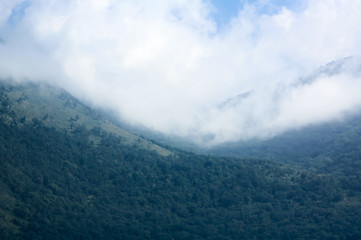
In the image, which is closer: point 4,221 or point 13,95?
point 4,221

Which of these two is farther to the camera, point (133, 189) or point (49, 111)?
point (49, 111)

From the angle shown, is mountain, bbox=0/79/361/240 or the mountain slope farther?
the mountain slope

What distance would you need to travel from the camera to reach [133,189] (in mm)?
147375

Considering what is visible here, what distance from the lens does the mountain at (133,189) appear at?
4601 inches

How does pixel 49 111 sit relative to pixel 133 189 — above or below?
above

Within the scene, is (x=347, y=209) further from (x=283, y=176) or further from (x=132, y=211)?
(x=132, y=211)

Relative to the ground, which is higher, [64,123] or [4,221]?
[64,123]

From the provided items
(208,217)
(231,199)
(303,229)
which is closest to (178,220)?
(208,217)

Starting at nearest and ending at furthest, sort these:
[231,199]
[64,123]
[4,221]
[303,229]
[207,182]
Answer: [4,221]
[303,229]
[231,199]
[207,182]
[64,123]

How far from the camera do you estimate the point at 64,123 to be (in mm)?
169875

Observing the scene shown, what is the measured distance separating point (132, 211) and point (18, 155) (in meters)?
47.0

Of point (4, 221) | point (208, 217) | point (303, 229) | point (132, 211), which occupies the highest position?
point (303, 229)

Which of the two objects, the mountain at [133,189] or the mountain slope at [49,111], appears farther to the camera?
the mountain slope at [49,111]

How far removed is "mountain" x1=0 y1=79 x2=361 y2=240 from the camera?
11688 cm
